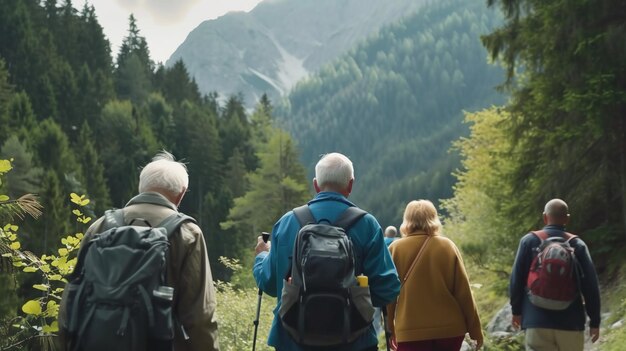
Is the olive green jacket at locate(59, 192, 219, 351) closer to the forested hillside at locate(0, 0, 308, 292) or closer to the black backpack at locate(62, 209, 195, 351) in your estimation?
the black backpack at locate(62, 209, 195, 351)

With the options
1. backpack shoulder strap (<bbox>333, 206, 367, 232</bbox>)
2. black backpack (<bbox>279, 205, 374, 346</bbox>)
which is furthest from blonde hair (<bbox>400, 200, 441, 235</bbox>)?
black backpack (<bbox>279, 205, 374, 346</bbox>)

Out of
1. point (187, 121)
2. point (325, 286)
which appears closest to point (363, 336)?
Answer: point (325, 286)

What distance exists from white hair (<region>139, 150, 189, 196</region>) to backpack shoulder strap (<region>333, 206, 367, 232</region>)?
2.76 feet

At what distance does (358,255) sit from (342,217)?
0.73 feet

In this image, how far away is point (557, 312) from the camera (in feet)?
19.3

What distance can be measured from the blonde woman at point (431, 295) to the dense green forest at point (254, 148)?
246cm

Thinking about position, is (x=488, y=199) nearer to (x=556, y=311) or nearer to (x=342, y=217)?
(x=556, y=311)

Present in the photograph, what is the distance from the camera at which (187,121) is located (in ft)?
278

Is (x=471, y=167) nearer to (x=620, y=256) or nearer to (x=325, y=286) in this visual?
(x=620, y=256)

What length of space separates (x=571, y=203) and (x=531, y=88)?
2570 mm

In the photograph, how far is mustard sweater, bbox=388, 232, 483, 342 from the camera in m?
5.17

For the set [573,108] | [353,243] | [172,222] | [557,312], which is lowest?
[557,312]

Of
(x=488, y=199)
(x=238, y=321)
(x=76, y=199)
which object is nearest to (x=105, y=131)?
(x=488, y=199)

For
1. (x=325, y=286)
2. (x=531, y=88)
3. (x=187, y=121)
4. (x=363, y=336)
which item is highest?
(x=187, y=121)
